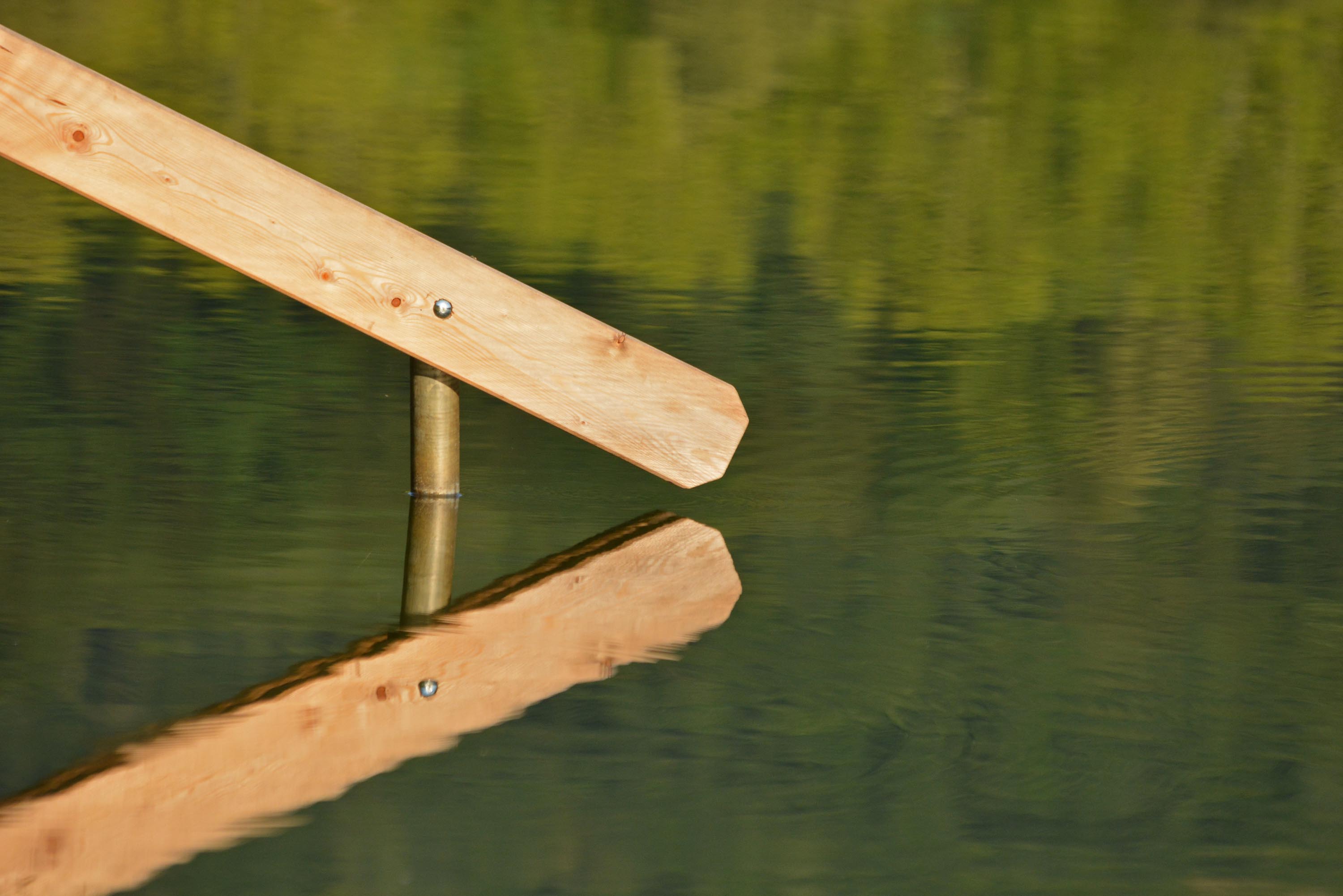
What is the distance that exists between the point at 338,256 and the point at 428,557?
2.74 ft

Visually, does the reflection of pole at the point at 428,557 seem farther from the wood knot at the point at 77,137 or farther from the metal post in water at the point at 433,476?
the wood knot at the point at 77,137

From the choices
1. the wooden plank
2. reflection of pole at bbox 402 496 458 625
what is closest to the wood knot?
the wooden plank

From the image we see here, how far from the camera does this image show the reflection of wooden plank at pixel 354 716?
3.17 m

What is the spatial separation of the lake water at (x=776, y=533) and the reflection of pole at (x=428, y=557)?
0.19 ft

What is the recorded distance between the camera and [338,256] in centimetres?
485

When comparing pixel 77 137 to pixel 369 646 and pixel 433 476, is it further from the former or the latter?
pixel 369 646

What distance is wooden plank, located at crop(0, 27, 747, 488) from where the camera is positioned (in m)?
4.68

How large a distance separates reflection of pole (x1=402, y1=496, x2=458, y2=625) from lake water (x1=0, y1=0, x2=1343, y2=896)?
57 mm

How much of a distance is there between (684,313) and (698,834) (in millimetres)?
5139

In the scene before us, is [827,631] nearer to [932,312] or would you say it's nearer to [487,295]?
[487,295]

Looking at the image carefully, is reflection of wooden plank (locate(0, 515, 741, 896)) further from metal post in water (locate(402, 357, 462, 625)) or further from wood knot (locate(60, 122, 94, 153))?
wood knot (locate(60, 122, 94, 153))

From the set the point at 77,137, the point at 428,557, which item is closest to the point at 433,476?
the point at 428,557

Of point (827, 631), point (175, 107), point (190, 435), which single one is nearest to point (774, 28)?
point (175, 107)

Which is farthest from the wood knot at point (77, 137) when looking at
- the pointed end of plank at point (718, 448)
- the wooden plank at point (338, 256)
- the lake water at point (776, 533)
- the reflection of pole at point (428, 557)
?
the pointed end of plank at point (718, 448)
